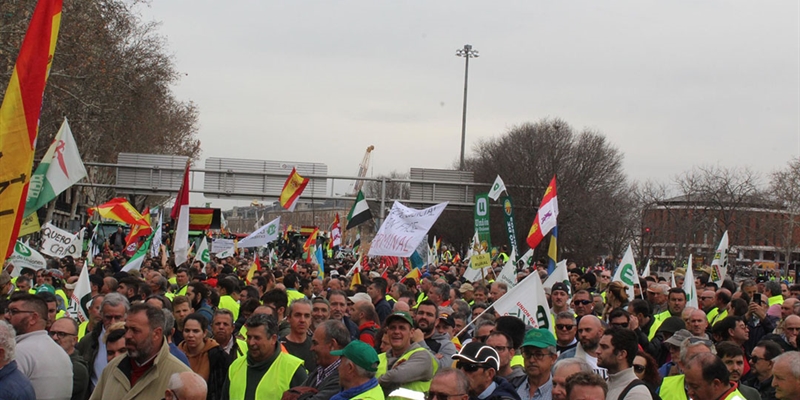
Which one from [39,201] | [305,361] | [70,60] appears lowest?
[305,361]

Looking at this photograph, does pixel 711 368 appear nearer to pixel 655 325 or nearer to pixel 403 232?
pixel 655 325

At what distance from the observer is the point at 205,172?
42656mm

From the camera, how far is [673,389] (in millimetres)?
6801

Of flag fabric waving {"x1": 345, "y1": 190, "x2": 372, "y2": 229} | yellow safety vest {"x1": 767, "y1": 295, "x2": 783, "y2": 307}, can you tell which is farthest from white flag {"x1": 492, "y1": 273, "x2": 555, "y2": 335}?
flag fabric waving {"x1": 345, "y1": 190, "x2": 372, "y2": 229}

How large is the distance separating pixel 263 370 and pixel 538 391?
6.28 ft

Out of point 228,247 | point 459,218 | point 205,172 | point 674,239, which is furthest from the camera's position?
point 459,218

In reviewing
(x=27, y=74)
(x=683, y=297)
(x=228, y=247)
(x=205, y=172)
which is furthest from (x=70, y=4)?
(x=27, y=74)

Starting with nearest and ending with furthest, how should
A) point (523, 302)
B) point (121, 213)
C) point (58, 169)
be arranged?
point (523, 302), point (58, 169), point (121, 213)

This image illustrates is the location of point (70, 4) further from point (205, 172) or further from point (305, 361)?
point (305, 361)

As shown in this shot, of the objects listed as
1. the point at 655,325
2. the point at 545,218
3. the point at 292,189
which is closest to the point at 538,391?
the point at 655,325

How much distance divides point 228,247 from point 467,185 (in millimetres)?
19314

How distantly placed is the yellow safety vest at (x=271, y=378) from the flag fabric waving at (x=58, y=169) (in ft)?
16.7

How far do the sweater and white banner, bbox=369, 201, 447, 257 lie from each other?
11495mm

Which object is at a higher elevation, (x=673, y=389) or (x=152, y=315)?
(x=152, y=315)
